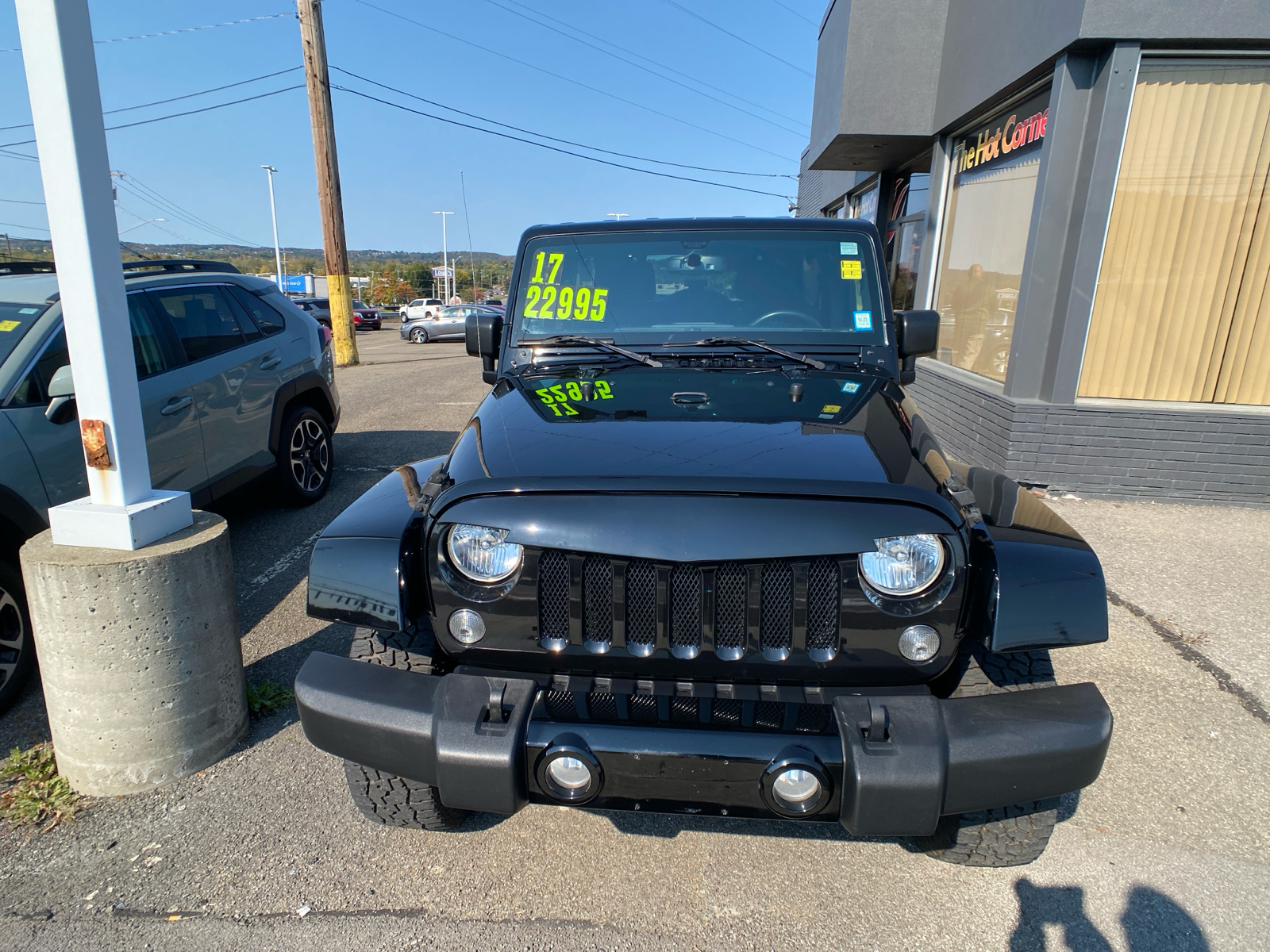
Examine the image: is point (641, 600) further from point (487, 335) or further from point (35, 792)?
point (35, 792)

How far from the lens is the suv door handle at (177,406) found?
13.7 ft

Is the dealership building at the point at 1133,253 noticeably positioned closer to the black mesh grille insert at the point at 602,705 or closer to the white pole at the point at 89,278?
the black mesh grille insert at the point at 602,705

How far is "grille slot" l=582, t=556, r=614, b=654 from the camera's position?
6.30 ft

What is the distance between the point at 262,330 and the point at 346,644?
9.10 feet

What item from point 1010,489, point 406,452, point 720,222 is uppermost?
point 720,222

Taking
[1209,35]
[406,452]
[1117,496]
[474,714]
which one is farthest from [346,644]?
[1209,35]

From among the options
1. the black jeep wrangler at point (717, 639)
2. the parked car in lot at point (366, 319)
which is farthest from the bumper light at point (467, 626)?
the parked car in lot at point (366, 319)

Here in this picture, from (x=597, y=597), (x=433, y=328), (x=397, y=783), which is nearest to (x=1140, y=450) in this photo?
(x=597, y=597)

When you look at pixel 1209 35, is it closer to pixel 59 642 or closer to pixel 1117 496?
pixel 1117 496

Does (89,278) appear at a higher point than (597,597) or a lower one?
higher

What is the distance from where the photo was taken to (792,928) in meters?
2.11

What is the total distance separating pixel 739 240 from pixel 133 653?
2764 millimetres

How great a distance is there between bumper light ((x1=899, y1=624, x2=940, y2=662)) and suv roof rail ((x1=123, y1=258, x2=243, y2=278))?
4.64 metres

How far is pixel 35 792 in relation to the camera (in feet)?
8.55
